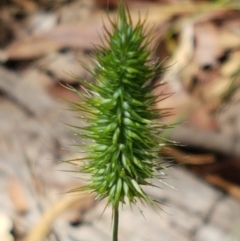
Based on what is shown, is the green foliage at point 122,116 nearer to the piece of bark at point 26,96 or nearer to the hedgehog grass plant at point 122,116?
the hedgehog grass plant at point 122,116

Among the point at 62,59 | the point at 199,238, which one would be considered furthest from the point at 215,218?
the point at 62,59

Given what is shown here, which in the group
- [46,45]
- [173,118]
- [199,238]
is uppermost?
[46,45]

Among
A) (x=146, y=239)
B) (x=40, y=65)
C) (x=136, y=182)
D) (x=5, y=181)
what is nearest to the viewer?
(x=136, y=182)

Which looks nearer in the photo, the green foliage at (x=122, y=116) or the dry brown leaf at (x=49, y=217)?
the green foliage at (x=122, y=116)

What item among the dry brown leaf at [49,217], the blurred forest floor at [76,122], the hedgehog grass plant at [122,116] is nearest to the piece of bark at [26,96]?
the blurred forest floor at [76,122]

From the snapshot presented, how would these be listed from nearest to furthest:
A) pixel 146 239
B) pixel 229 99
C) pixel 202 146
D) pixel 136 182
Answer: pixel 136 182, pixel 146 239, pixel 202 146, pixel 229 99

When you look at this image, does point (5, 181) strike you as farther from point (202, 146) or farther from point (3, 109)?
point (202, 146)

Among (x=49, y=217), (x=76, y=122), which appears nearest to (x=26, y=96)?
(x=76, y=122)
